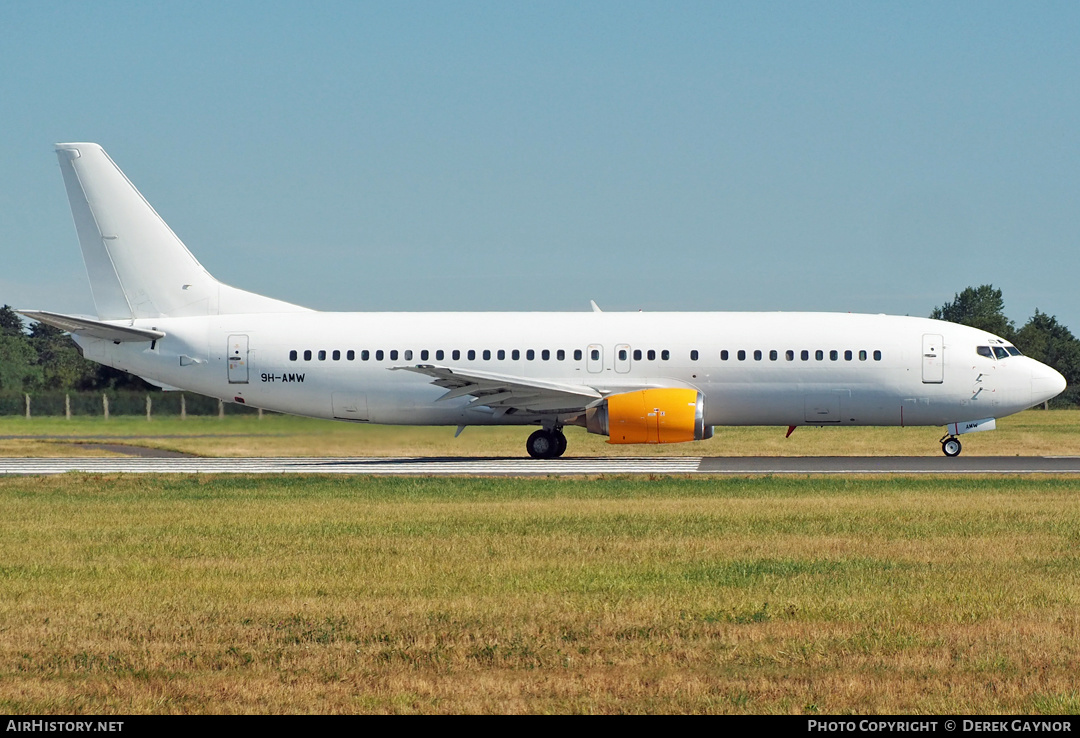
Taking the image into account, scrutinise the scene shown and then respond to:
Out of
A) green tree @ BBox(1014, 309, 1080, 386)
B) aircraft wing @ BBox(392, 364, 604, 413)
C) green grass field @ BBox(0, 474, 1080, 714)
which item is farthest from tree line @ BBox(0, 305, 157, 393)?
green tree @ BBox(1014, 309, 1080, 386)

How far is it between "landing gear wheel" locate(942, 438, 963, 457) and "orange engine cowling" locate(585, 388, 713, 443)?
6.95m

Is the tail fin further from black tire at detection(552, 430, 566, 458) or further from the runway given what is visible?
black tire at detection(552, 430, 566, 458)

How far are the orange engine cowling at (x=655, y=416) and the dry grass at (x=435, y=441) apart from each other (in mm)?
4511

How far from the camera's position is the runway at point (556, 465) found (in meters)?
30.0

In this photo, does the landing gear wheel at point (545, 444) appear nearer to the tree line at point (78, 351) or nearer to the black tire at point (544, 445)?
the black tire at point (544, 445)

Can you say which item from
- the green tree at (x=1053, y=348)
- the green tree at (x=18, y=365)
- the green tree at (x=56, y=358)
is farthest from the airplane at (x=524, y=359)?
the green tree at (x=1053, y=348)

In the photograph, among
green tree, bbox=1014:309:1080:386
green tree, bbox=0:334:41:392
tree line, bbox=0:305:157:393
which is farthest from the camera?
green tree, bbox=1014:309:1080:386

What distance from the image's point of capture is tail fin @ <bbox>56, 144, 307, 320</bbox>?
37469 millimetres

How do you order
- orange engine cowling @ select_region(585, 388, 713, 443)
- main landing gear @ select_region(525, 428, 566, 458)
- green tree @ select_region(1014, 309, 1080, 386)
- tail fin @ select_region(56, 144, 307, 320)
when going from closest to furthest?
1. orange engine cowling @ select_region(585, 388, 713, 443)
2. main landing gear @ select_region(525, 428, 566, 458)
3. tail fin @ select_region(56, 144, 307, 320)
4. green tree @ select_region(1014, 309, 1080, 386)

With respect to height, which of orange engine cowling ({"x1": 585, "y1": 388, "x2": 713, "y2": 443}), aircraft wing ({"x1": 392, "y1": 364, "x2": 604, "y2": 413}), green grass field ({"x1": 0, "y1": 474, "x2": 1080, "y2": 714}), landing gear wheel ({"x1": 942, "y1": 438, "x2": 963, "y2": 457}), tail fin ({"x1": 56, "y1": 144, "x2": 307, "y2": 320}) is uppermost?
tail fin ({"x1": 56, "y1": 144, "x2": 307, "y2": 320})

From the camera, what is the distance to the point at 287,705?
8445mm

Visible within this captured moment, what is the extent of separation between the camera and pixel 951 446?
3591 centimetres

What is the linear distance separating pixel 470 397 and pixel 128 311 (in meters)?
10.2

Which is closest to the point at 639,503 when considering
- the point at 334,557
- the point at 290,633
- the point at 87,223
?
the point at 334,557
